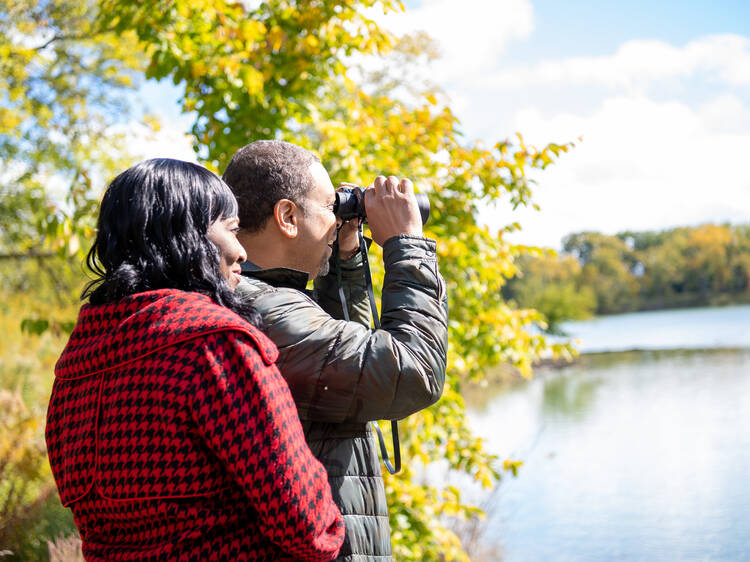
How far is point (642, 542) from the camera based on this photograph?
7484 mm

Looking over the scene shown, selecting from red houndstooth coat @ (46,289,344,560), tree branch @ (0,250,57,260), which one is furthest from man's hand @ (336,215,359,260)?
tree branch @ (0,250,57,260)

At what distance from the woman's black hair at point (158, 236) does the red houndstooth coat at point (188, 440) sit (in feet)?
0.16

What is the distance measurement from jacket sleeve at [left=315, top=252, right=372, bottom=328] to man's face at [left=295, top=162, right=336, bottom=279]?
0.67ft

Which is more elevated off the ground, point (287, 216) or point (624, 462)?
point (287, 216)

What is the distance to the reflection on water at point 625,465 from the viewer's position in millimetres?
7516

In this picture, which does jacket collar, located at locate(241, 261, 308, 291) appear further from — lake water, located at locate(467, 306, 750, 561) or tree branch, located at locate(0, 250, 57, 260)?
tree branch, located at locate(0, 250, 57, 260)

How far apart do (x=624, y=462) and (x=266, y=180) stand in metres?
9.79

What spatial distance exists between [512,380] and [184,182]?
16.3 m

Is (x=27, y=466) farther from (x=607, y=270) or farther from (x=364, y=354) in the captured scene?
(x=607, y=270)

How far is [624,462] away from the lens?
10.1 m

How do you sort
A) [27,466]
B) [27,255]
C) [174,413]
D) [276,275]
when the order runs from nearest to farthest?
[174,413] → [276,275] → [27,466] → [27,255]

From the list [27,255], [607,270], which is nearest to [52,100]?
[27,255]

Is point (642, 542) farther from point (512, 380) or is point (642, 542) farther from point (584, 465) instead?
point (512, 380)

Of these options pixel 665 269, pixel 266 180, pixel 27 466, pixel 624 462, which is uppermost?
pixel 266 180
